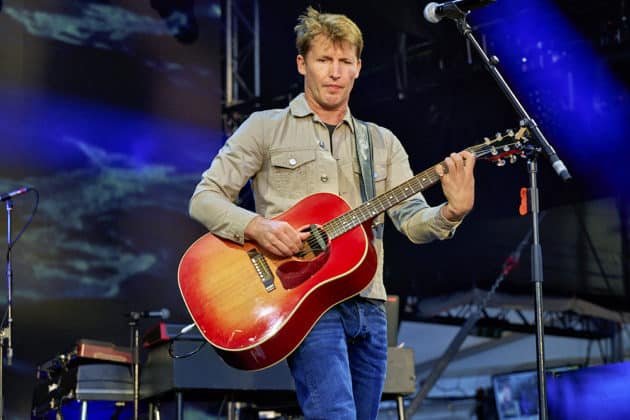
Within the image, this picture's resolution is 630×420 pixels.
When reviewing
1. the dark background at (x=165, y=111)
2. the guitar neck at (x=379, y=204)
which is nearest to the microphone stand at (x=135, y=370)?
the dark background at (x=165, y=111)

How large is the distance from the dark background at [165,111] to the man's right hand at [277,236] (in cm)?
472

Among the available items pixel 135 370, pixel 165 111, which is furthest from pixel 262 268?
pixel 165 111

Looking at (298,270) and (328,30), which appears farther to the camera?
(328,30)

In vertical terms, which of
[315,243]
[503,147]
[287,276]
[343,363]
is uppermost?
[503,147]

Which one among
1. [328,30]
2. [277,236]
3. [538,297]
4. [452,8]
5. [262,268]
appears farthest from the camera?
[452,8]

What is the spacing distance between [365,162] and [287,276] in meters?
0.58

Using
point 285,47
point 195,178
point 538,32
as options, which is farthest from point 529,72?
point 195,178

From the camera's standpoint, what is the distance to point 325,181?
3.43 m

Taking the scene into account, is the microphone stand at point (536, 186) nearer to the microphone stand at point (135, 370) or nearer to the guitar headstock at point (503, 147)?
the guitar headstock at point (503, 147)

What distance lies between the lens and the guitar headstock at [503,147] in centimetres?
339

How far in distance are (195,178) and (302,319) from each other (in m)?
5.36

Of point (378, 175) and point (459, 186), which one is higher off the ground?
point (378, 175)

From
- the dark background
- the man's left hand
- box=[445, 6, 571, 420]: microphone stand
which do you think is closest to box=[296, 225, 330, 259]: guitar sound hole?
the man's left hand

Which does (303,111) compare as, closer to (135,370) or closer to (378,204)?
(378,204)
